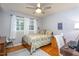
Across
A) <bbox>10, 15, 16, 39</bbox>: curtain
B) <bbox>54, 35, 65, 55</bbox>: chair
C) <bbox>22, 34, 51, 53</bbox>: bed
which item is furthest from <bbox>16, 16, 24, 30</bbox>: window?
<bbox>54, 35, 65, 55</bbox>: chair

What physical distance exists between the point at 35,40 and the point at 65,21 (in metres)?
0.54

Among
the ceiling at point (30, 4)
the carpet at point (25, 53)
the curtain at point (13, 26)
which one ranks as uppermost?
the ceiling at point (30, 4)

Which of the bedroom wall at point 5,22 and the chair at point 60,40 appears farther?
the chair at point 60,40

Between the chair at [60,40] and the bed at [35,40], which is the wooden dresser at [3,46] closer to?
the bed at [35,40]

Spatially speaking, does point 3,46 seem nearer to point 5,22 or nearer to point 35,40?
point 5,22

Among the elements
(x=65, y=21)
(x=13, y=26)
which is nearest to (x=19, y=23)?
(x=13, y=26)

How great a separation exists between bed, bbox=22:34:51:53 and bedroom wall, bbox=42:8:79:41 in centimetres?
16

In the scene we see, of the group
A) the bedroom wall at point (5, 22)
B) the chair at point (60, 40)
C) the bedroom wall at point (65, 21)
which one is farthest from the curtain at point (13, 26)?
the chair at point (60, 40)

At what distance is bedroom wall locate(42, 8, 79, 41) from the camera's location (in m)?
1.27

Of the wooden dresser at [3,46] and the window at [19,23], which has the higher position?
the window at [19,23]

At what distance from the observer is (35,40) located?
129 centimetres

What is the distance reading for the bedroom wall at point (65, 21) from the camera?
127 cm

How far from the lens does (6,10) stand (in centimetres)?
123

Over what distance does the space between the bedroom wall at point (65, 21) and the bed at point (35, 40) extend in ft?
0.51
